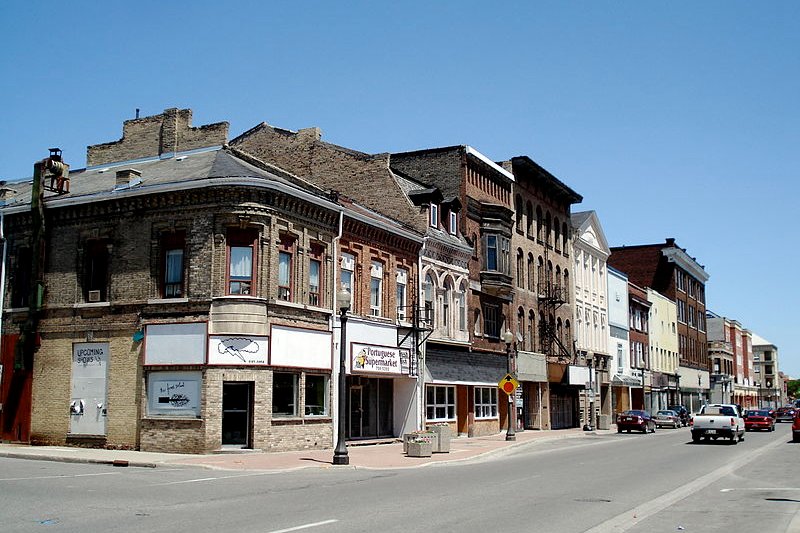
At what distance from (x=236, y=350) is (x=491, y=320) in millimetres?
20747

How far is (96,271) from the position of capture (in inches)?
1145

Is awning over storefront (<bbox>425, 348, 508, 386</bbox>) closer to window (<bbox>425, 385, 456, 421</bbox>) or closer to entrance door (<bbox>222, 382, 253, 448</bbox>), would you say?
window (<bbox>425, 385, 456, 421</bbox>)

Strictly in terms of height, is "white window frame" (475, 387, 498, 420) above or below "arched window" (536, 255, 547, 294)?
below

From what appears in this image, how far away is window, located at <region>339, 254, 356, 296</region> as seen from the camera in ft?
104

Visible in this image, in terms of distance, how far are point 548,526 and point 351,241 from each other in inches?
832

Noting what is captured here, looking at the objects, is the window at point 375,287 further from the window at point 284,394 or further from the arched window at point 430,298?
the window at point 284,394

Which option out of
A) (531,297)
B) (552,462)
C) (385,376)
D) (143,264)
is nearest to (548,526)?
(552,462)

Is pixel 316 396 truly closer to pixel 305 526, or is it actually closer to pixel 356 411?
pixel 356 411

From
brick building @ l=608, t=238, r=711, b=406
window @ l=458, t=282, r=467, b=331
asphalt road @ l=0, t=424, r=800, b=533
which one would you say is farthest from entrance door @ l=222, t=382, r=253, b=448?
brick building @ l=608, t=238, r=711, b=406

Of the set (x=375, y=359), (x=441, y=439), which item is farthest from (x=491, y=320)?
(x=441, y=439)

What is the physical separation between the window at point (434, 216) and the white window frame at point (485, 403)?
28.8ft

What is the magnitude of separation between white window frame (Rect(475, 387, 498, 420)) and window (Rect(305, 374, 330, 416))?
13382 mm

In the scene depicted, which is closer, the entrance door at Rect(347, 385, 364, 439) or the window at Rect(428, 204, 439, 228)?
the entrance door at Rect(347, 385, 364, 439)

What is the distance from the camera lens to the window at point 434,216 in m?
39.1
